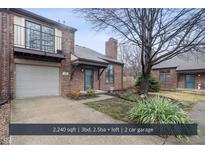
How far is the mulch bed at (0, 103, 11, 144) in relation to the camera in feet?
14.0

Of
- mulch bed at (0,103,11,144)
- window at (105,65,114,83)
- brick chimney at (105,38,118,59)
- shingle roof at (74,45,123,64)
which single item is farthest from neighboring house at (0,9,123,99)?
brick chimney at (105,38,118,59)

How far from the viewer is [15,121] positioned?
17.6 feet

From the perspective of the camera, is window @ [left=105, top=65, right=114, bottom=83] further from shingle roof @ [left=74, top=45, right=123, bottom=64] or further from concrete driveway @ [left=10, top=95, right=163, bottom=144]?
concrete driveway @ [left=10, top=95, right=163, bottom=144]

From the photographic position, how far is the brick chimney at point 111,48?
1716 centimetres

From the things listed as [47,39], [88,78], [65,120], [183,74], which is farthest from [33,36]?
[183,74]

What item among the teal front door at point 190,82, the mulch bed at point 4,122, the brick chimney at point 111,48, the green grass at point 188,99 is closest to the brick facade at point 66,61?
the mulch bed at point 4,122

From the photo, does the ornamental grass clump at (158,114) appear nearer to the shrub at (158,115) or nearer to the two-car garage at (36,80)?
the shrub at (158,115)

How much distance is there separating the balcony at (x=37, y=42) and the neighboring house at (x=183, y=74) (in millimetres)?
14391

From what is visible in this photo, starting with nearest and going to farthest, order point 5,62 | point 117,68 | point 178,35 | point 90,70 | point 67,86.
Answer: point 5,62 < point 178,35 < point 67,86 < point 90,70 < point 117,68

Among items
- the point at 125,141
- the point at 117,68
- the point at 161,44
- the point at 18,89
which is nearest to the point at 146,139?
the point at 125,141

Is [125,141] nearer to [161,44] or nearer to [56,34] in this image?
[161,44]

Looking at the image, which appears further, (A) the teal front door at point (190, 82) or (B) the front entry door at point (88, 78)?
(A) the teal front door at point (190, 82)

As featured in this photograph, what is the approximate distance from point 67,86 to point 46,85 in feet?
4.89

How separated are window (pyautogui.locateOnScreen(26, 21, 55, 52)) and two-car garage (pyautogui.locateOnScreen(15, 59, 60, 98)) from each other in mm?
1139
